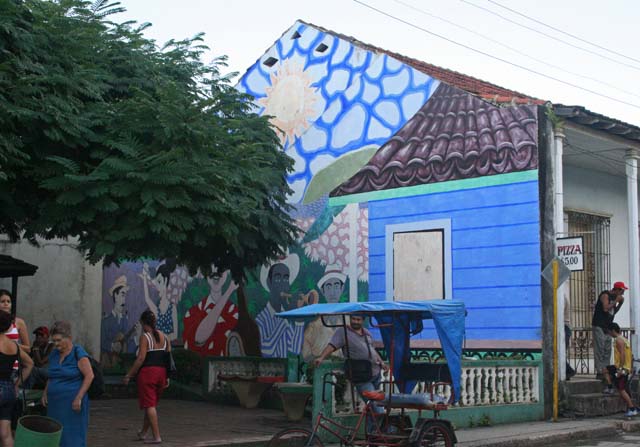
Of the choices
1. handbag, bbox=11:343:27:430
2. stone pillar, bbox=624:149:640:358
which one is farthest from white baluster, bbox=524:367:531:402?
handbag, bbox=11:343:27:430

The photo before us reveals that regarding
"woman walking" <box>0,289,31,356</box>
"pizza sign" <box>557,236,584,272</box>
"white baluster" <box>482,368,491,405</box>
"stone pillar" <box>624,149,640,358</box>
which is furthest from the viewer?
"stone pillar" <box>624,149,640,358</box>

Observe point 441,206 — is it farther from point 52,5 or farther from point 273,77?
point 52,5

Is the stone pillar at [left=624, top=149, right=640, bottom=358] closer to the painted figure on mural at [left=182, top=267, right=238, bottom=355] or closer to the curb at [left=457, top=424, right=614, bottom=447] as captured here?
the curb at [left=457, top=424, right=614, bottom=447]

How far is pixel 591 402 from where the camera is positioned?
582 inches

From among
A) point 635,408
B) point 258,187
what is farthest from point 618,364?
point 258,187

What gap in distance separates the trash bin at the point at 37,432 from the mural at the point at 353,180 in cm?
865

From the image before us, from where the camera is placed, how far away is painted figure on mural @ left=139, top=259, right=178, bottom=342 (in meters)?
21.2

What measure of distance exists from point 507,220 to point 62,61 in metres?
7.91

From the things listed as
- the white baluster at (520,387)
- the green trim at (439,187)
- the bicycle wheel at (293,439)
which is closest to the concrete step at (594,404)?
the white baluster at (520,387)

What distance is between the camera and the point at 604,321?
Answer: 1555cm

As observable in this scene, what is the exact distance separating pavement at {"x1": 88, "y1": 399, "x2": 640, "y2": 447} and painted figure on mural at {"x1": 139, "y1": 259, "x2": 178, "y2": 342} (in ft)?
17.4

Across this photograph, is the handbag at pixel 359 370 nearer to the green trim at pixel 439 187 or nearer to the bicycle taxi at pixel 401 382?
the bicycle taxi at pixel 401 382

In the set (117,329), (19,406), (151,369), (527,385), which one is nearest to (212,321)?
(117,329)

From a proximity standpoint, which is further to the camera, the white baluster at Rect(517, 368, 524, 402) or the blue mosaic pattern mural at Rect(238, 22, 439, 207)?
the blue mosaic pattern mural at Rect(238, 22, 439, 207)
